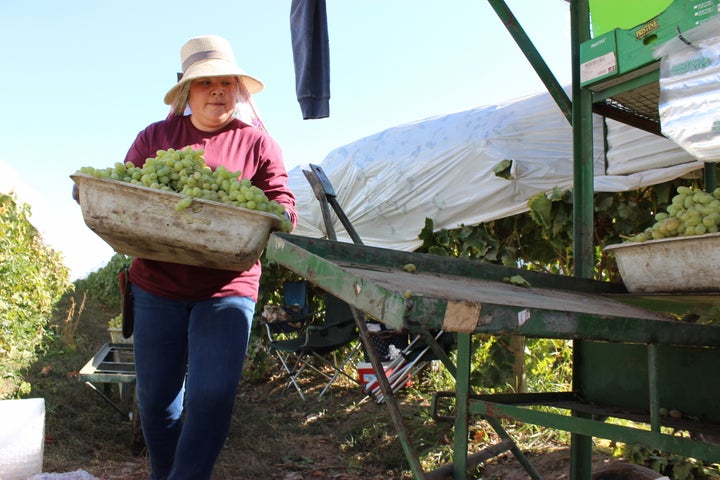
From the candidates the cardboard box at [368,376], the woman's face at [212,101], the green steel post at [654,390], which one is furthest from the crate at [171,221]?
the cardboard box at [368,376]

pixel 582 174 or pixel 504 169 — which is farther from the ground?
pixel 504 169

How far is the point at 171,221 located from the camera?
1794mm

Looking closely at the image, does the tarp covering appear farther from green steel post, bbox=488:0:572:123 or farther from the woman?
the woman

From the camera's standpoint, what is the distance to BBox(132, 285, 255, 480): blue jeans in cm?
201

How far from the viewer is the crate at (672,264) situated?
5.64 feet

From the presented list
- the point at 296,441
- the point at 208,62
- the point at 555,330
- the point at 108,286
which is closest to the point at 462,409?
the point at 555,330

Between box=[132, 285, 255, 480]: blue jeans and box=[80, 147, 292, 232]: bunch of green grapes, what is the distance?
46 centimetres

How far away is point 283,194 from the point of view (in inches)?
90.6

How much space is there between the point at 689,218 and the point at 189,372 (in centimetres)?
168

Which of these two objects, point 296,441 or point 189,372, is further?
point 296,441

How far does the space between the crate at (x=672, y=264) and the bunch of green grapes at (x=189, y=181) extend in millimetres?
1137

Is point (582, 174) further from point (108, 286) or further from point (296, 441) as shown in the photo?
point (108, 286)

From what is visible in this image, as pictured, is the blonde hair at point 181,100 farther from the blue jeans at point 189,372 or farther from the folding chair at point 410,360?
the folding chair at point 410,360

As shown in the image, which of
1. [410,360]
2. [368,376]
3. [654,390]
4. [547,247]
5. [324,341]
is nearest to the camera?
[654,390]
